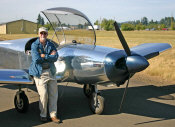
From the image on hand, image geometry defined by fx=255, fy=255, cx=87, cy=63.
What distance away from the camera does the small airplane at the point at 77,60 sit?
528 cm

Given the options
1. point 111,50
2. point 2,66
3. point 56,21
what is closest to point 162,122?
point 111,50

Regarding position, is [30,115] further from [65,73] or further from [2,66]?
[2,66]

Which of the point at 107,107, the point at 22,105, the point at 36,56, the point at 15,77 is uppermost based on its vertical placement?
the point at 36,56

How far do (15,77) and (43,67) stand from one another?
0.88m

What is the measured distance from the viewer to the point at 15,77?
5.74m

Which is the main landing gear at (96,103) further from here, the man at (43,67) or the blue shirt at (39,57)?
the blue shirt at (39,57)

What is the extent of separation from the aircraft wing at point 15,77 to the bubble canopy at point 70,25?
1.44 meters

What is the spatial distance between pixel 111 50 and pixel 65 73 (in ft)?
3.96

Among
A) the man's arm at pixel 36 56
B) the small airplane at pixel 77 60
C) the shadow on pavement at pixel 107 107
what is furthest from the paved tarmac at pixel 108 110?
the man's arm at pixel 36 56

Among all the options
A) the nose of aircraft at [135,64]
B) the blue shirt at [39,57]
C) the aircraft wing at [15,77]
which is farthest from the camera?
the aircraft wing at [15,77]

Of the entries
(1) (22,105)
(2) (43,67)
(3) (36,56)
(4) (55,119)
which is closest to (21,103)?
(1) (22,105)

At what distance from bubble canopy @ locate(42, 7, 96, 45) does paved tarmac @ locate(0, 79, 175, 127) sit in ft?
5.75

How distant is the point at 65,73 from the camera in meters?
5.96

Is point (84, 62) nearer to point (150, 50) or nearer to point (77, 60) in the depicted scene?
point (77, 60)
